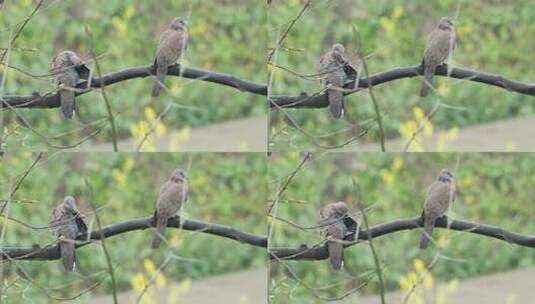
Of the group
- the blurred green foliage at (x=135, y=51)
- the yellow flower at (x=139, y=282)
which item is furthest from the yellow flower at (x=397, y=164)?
the yellow flower at (x=139, y=282)

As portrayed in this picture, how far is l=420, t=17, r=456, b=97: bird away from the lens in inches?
116

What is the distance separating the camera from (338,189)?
302cm

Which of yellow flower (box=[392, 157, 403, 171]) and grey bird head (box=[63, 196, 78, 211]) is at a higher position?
yellow flower (box=[392, 157, 403, 171])

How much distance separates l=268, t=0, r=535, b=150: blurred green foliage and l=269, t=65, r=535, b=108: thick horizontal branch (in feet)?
0.05

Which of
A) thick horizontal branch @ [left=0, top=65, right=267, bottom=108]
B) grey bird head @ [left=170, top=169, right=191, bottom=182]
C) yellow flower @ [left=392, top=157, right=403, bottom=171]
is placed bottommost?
grey bird head @ [left=170, top=169, right=191, bottom=182]

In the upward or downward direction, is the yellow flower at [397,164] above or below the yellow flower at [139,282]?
above

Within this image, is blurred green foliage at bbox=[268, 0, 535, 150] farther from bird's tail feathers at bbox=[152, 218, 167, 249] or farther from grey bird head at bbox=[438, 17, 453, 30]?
bird's tail feathers at bbox=[152, 218, 167, 249]

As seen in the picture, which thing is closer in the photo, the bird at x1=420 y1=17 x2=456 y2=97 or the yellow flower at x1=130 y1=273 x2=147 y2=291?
the bird at x1=420 y1=17 x2=456 y2=97

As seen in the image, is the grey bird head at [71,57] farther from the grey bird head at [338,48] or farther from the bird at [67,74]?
the grey bird head at [338,48]

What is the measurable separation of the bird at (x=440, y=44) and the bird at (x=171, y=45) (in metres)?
0.57

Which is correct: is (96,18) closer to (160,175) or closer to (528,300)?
(160,175)

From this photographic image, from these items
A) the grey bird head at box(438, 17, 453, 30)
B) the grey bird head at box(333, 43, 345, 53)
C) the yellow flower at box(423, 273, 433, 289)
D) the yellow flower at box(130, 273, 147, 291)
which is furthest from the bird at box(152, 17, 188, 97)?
the yellow flower at box(423, 273, 433, 289)

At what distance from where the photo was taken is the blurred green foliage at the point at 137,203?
119 inches

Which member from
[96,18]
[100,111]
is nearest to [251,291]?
[100,111]
